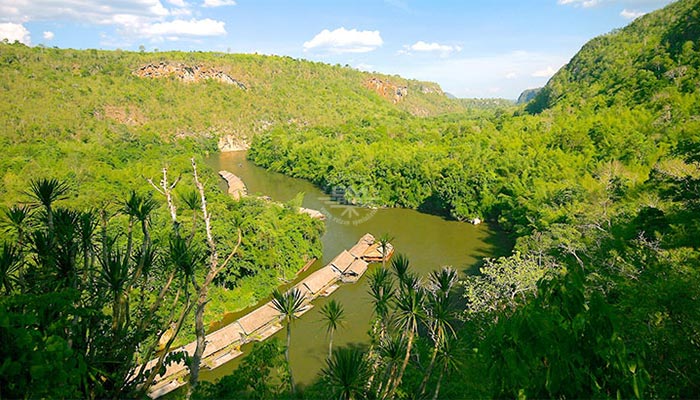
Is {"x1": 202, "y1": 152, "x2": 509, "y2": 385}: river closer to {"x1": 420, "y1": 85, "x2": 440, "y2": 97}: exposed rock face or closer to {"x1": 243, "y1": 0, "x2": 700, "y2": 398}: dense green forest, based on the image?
{"x1": 243, "y1": 0, "x2": 700, "y2": 398}: dense green forest

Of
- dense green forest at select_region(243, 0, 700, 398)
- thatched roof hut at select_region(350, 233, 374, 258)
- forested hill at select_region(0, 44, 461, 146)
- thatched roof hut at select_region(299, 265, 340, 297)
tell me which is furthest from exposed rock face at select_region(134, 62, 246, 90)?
thatched roof hut at select_region(299, 265, 340, 297)

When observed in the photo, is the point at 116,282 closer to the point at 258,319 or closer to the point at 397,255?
the point at 397,255

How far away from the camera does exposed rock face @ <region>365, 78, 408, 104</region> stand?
140 metres

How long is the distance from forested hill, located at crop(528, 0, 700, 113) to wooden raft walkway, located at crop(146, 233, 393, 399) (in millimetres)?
32279

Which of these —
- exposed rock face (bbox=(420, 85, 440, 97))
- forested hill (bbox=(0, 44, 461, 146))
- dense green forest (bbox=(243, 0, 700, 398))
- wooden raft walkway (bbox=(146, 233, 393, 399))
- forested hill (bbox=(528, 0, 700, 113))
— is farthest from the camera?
exposed rock face (bbox=(420, 85, 440, 97))

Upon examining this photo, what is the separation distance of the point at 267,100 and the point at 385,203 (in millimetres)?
72329

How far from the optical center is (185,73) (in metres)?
100

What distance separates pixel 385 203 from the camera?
1649 inches

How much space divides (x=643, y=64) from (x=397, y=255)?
5201cm

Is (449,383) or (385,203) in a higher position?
(449,383)

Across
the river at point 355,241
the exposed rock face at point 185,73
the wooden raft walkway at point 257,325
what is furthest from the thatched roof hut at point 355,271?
the exposed rock face at point 185,73

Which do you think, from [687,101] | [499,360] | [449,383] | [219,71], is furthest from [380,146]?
[219,71]

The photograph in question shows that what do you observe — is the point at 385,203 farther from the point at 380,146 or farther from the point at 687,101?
the point at 687,101

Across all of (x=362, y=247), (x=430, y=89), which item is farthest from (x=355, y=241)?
(x=430, y=89)
